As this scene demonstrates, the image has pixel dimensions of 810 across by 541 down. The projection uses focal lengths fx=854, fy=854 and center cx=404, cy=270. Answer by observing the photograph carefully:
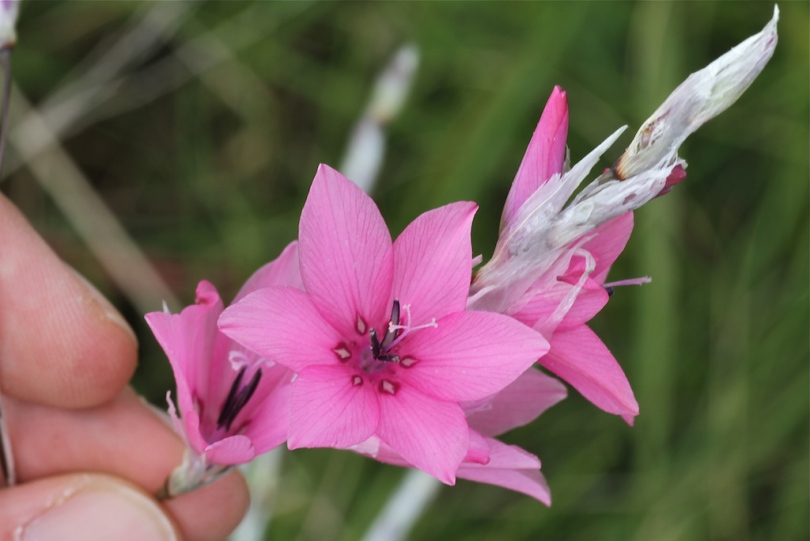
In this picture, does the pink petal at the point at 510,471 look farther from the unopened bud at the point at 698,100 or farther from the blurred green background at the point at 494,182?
the blurred green background at the point at 494,182

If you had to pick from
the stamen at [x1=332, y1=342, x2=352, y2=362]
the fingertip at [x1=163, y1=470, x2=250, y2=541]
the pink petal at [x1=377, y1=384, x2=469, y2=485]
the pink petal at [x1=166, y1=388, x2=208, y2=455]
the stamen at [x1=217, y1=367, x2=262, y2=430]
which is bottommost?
the fingertip at [x1=163, y1=470, x2=250, y2=541]

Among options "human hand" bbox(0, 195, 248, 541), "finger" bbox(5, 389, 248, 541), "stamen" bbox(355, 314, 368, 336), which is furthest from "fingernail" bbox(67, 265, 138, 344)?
"stamen" bbox(355, 314, 368, 336)

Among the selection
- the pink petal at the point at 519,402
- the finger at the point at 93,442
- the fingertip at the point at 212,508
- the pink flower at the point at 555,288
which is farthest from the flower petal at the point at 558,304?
the finger at the point at 93,442

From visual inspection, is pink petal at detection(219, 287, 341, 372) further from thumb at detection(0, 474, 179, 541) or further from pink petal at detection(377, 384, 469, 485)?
thumb at detection(0, 474, 179, 541)

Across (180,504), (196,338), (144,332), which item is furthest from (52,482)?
(144,332)

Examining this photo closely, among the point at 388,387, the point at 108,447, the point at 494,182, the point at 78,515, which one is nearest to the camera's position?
the point at 388,387

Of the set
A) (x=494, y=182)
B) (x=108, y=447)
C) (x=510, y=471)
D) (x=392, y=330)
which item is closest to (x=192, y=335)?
(x=392, y=330)

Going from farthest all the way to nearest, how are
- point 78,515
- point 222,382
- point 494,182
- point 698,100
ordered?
1. point 494,182
2. point 78,515
3. point 222,382
4. point 698,100

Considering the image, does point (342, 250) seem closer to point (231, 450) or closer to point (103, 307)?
point (231, 450)
